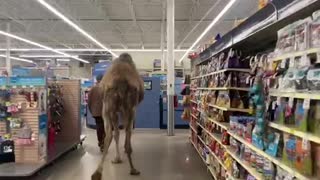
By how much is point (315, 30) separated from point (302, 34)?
0.18 m

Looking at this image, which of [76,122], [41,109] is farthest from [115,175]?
[76,122]

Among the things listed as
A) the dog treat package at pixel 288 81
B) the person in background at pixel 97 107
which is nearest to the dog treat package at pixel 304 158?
the dog treat package at pixel 288 81

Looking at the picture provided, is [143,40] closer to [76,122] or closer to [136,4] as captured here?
[136,4]

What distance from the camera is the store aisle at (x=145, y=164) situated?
20.4 ft

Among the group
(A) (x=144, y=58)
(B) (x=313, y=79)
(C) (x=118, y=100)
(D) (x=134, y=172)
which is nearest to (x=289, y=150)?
(B) (x=313, y=79)

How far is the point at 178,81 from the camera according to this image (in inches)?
589

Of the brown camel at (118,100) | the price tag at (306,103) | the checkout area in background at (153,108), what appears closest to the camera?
the price tag at (306,103)

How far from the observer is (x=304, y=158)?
230 cm

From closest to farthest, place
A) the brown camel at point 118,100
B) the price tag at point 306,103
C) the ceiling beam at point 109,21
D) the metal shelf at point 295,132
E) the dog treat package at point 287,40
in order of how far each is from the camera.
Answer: the metal shelf at point 295,132, the price tag at point 306,103, the dog treat package at point 287,40, the brown camel at point 118,100, the ceiling beam at point 109,21

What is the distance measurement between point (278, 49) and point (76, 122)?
6761mm

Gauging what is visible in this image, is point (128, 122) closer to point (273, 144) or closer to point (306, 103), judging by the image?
point (273, 144)

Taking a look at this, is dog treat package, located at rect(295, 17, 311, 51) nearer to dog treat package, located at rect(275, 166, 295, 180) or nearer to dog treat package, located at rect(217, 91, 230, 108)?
dog treat package, located at rect(275, 166, 295, 180)

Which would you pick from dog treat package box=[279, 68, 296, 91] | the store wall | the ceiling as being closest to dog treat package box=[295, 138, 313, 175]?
dog treat package box=[279, 68, 296, 91]

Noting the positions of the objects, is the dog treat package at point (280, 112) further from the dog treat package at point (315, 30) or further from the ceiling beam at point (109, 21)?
the ceiling beam at point (109, 21)
